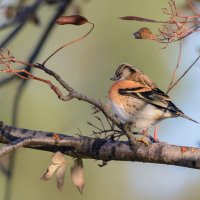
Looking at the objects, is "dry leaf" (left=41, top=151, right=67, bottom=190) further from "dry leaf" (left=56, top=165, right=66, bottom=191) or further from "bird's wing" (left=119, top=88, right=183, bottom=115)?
"bird's wing" (left=119, top=88, right=183, bottom=115)

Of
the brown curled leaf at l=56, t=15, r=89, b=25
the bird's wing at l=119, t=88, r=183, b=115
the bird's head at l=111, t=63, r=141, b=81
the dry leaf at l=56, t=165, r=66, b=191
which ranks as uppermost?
the bird's head at l=111, t=63, r=141, b=81

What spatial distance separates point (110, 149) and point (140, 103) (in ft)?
2.86

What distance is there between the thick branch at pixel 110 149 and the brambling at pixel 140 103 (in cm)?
55

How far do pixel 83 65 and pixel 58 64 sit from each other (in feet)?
1.19

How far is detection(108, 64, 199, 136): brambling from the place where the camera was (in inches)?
178

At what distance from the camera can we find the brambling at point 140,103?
4.53m

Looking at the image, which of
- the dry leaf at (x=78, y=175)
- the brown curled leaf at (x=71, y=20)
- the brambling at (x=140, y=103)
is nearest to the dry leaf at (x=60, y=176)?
the dry leaf at (x=78, y=175)

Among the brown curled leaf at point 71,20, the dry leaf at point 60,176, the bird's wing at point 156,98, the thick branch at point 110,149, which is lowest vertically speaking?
the dry leaf at point 60,176

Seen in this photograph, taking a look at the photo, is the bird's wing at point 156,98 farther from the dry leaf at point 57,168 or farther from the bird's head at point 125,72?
the dry leaf at point 57,168

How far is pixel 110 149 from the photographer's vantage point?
3.94 meters

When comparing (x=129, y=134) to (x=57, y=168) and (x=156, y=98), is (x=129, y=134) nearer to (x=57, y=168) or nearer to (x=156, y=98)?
(x=57, y=168)

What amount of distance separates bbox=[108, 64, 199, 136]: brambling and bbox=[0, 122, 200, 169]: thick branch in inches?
21.8

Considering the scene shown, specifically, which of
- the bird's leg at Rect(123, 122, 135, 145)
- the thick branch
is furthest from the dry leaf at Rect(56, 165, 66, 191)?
the bird's leg at Rect(123, 122, 135, 145)

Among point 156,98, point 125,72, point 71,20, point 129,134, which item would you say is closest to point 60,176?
point 129,134
